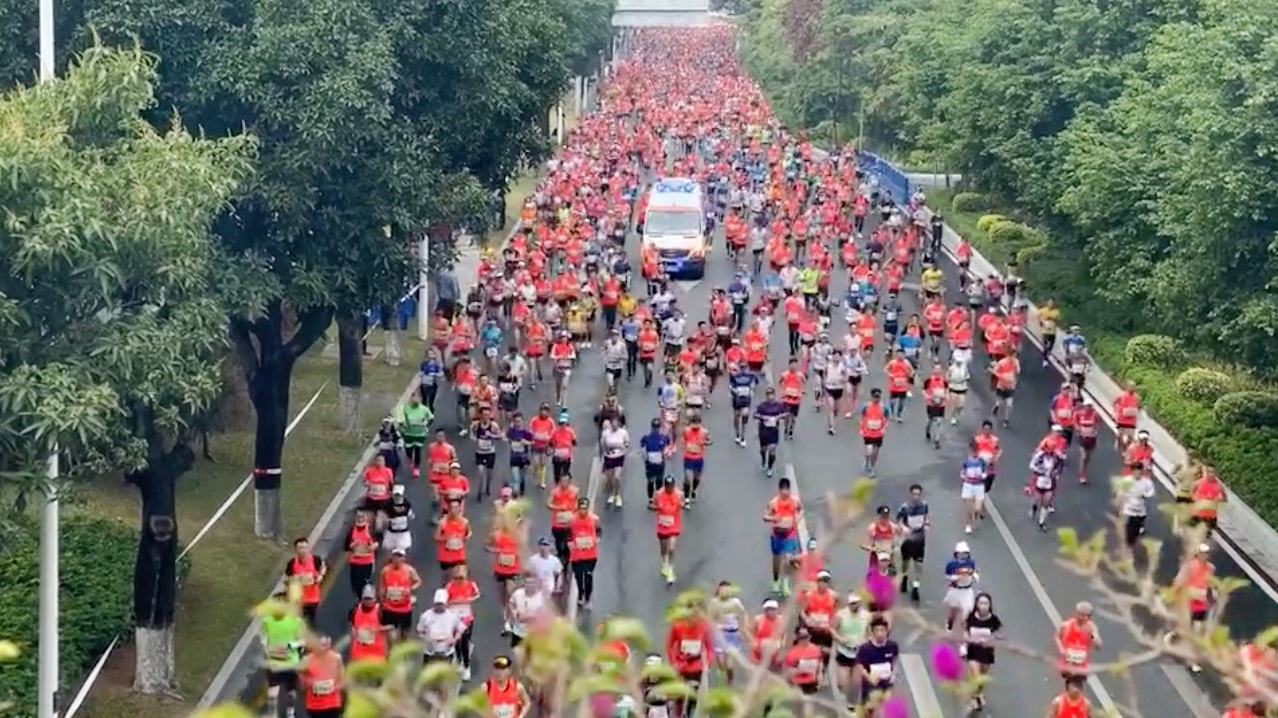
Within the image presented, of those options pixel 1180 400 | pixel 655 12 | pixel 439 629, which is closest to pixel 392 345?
pixel 1180 400

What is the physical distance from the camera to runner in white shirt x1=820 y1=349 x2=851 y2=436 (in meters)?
24.5

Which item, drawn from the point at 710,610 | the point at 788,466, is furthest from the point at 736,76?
the point at 710,610

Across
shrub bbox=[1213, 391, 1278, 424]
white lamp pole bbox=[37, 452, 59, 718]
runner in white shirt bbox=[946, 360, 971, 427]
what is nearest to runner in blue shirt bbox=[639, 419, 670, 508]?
runner in white shirt bbox=[946, 360, 971, 427]

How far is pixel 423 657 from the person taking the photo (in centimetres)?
1516

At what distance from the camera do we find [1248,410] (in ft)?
78.6

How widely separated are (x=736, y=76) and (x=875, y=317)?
7271 centimetres

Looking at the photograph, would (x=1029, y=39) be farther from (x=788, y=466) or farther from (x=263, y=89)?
(x=263, y=89)

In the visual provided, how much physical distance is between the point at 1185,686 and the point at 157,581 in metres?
8.97

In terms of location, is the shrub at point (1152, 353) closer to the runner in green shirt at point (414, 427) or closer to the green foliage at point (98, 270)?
the runner in green shirt at point (414, 427)

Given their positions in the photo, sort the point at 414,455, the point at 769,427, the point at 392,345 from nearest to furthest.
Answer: the point at 769,427 < the point at 414,455 < the point at 392,345

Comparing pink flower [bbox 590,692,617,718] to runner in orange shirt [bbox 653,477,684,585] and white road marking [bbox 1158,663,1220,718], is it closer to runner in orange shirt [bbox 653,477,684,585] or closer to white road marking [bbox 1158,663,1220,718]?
white road marking [bbox 1158,663,1220,718]

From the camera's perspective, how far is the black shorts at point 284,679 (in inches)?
551

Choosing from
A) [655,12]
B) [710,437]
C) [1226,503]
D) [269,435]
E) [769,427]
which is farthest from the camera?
[655,12]

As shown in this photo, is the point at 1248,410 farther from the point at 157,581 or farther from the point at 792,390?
the point at 157,581
